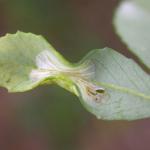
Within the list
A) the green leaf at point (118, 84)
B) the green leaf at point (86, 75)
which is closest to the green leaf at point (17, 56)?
the green leaf at point (86, 75)

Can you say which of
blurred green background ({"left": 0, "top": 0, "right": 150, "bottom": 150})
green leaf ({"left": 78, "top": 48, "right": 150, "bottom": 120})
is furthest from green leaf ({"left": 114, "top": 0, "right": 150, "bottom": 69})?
blurred green background ({"left": 0, "top": 0, "right": 150, "bottom": 150})

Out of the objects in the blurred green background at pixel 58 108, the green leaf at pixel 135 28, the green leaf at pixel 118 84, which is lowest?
the blurred green background at pixel 58 108

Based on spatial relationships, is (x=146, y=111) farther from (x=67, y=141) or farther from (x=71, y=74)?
(x=67, y=141)

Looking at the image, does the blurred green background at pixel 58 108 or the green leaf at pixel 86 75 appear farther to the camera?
the blurred green background at pixel 58 108

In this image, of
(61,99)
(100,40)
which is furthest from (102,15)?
(61,99)

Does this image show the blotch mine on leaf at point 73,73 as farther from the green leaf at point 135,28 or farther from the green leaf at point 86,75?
the green leaf at point 135,28

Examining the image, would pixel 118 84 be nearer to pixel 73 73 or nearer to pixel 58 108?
pixel 73 73

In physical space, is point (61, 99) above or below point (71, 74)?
below

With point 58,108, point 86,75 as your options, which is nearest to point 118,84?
point 86,75
